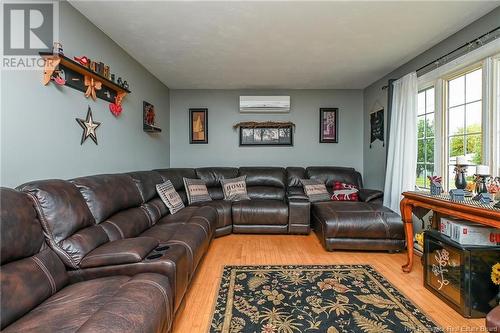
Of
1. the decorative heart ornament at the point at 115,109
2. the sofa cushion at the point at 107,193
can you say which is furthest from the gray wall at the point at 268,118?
the sofa cushion at the point at 107,193

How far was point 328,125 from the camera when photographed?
4645 mm

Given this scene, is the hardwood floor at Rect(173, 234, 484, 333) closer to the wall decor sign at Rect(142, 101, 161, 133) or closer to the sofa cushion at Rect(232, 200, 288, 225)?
the sofa cushion at Rect(232, 200, 288, 225)

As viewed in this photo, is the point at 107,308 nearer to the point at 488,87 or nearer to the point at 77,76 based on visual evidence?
the point at 77,76

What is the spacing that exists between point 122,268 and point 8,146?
1063mm

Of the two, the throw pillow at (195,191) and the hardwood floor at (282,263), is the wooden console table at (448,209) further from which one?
the throw pillow at (195,191)

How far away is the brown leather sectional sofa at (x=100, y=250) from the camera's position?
1.07m

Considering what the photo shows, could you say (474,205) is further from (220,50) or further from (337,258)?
(220,50)

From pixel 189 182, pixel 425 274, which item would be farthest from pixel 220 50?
pixel 425 274

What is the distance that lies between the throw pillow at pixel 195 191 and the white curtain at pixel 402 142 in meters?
2.66

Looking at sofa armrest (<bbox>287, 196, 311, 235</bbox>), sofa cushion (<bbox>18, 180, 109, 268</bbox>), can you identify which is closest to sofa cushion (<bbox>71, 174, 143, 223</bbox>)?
sofa cushion (<bbox>18, 180, 109, 268</bbox>)

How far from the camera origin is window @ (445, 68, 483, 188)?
91.7 inches

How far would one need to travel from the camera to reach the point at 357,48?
286cm

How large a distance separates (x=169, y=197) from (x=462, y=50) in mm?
3551

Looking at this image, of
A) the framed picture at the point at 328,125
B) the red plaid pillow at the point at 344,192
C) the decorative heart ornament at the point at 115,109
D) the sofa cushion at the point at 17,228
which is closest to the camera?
the sofa cushion at the point at 17,228
